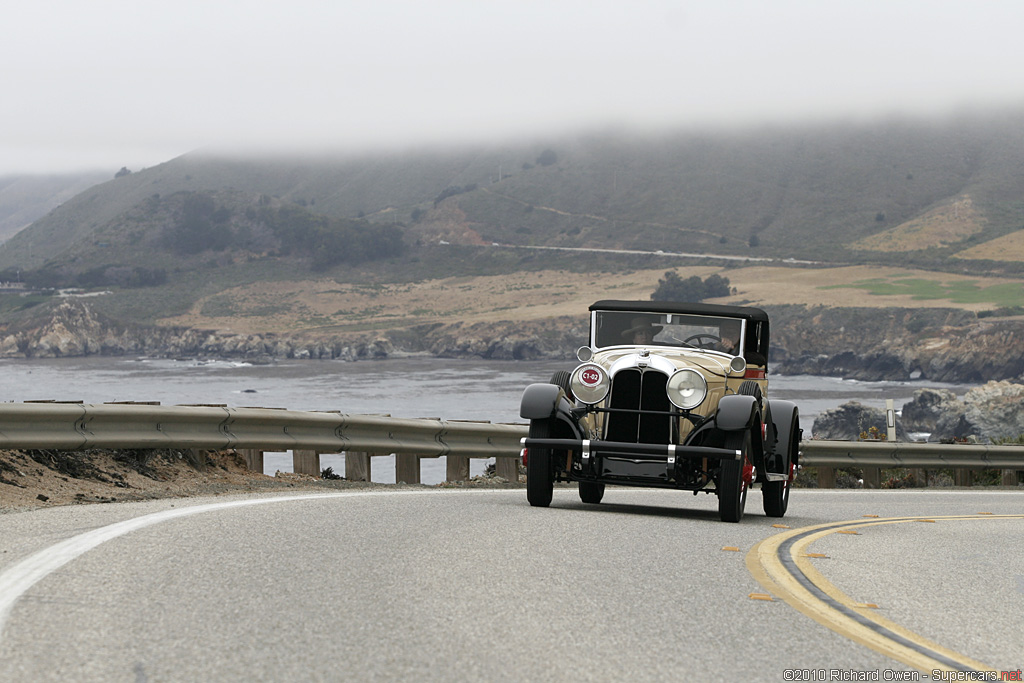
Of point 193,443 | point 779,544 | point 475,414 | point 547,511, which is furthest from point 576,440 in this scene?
point 475,414

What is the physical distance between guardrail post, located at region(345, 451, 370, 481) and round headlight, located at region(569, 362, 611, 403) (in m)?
3.71

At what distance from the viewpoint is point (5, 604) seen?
5492 mm

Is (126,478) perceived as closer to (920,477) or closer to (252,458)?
(252,458)

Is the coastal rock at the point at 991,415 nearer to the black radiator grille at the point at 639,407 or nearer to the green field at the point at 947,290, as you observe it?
the black radiator grille at the point at 639,407

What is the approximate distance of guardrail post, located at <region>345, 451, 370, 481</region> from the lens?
14.0m

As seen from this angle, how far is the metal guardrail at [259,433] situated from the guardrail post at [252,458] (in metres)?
0.02

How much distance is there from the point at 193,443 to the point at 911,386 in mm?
136035

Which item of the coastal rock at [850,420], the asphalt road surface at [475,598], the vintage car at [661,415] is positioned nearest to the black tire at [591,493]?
the vintage car at [661,415]

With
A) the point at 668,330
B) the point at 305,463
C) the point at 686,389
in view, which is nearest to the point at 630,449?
the point at 686,389

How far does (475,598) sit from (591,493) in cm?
639

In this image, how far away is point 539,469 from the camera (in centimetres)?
1108

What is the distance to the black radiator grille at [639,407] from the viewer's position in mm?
10977

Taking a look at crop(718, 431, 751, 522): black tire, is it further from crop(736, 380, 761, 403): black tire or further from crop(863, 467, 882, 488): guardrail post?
crop(863, 467, 882, 488): guardrail post

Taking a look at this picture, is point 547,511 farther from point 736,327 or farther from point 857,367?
point 857,367
